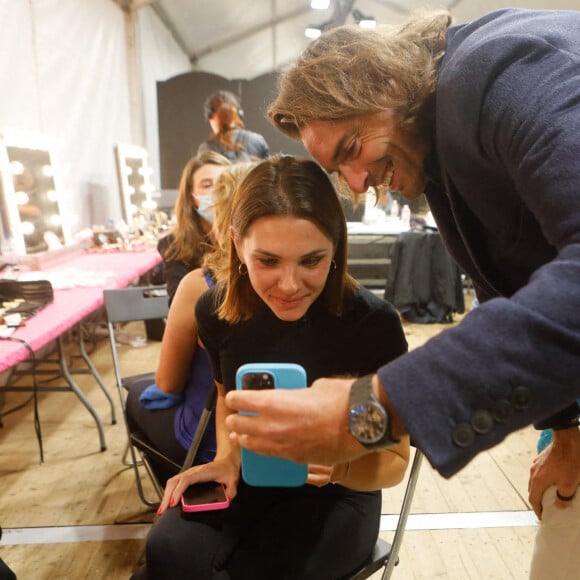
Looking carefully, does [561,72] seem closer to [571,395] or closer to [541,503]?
[571,395]

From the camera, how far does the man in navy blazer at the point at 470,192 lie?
1.24 feet

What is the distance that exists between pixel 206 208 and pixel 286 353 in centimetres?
90

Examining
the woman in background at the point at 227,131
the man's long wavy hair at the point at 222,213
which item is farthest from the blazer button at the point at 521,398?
the woman in background at the point at 227,131

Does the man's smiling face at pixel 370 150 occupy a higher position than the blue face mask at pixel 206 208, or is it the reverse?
the man's smiling face at pixel 370 150

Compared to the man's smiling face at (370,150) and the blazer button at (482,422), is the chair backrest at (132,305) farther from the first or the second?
the blazer button at (482,422)

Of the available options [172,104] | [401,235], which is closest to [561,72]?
[401,235]

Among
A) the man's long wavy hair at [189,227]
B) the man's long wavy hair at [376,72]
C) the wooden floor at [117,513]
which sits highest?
the man's long wavy hair at [376,72]

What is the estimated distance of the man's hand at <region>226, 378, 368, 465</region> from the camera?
0.42 metres

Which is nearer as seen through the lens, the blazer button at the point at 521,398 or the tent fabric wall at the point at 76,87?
the blazer button at the point at 521,398

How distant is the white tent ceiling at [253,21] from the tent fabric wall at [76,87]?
0.66 metres

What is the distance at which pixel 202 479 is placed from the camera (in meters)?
1.03

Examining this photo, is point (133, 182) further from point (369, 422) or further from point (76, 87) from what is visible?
point (369, 422)

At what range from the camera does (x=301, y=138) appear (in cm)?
79

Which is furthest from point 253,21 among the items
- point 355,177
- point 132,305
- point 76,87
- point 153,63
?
point 355,177
